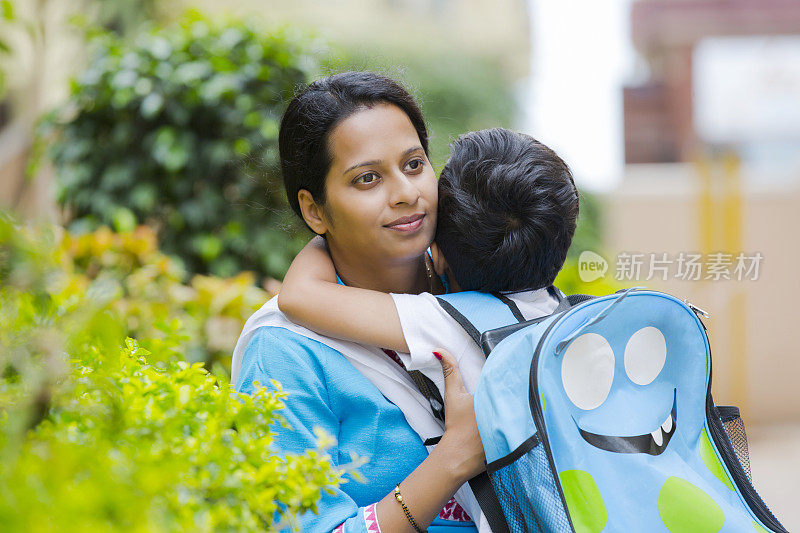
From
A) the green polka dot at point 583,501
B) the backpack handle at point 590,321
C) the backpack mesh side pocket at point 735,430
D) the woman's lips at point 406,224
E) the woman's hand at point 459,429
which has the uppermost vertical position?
the woman's lips at point 406,224

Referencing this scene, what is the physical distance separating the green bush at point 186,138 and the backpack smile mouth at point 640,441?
2.31 metres

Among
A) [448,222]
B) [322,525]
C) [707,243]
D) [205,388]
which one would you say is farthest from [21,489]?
[707,243]

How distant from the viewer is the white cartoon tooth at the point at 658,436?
1.32m

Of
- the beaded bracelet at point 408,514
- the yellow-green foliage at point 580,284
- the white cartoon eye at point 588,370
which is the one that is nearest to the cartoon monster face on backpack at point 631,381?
the white cartoon eye at point 588,370

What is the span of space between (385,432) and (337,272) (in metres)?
0.39

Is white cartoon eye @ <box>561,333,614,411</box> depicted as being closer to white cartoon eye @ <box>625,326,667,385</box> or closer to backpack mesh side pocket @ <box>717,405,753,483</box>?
white cartoon eye @ <box>625,326,667,385</box>

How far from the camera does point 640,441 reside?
1297mm

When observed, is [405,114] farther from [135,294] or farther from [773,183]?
[773,183]

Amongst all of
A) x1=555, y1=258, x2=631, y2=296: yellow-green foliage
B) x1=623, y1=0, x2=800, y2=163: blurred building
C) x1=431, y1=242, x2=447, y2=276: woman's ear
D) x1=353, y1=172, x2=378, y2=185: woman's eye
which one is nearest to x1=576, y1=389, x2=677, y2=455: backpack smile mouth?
x1=431, y1=242, x2=447, y2=276: woman's ear

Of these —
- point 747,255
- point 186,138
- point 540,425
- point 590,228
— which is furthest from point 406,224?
point 590,228

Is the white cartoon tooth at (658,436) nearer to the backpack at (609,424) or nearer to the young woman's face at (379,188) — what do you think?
the backpack at (609,424)

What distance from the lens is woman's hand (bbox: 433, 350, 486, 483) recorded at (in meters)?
1.31

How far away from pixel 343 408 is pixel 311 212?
1.38 feet

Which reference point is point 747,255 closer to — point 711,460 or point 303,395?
point 711,460
